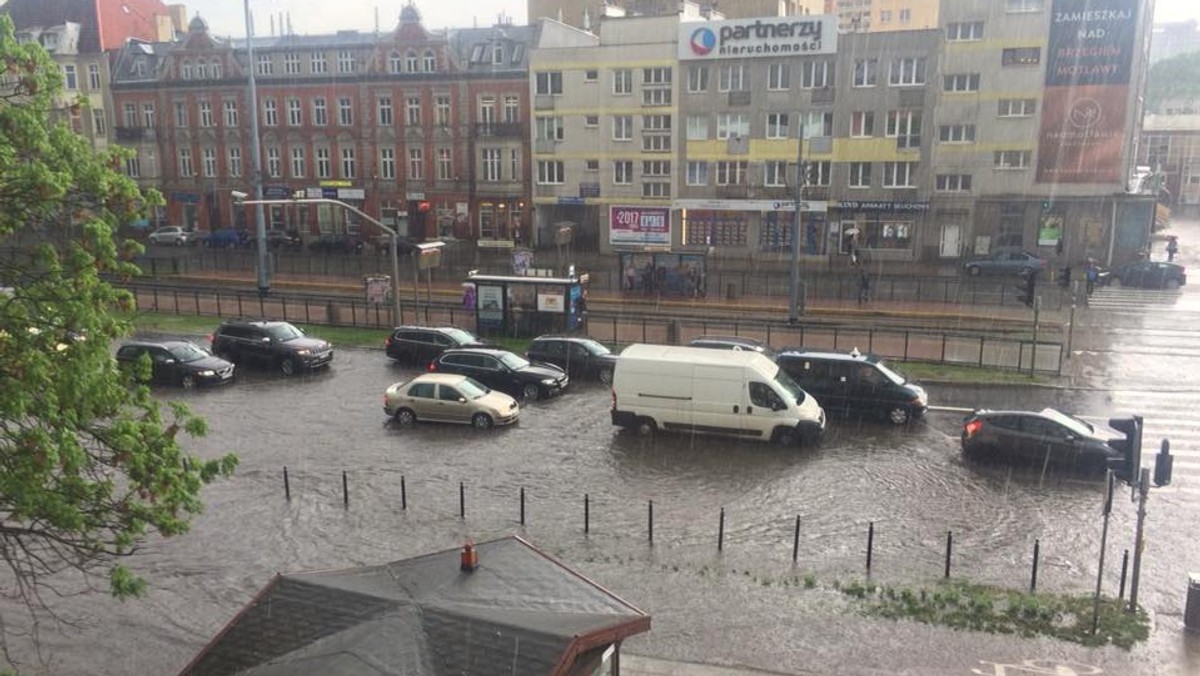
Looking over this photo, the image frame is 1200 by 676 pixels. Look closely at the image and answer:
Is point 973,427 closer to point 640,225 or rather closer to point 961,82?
point 640,225

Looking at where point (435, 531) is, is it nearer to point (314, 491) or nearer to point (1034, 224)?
point (314, 491)

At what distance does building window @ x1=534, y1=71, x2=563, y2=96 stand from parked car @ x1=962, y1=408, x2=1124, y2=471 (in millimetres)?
40905

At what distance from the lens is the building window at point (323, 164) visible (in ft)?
205

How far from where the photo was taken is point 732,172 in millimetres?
54531

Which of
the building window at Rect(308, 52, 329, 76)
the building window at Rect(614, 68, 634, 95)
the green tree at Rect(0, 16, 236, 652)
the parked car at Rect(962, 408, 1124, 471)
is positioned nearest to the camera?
the green tree at Rect(0, 16, 236, 652)

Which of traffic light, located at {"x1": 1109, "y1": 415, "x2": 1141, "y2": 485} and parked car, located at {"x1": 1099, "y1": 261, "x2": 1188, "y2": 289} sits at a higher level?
traffic light, located at {"x1": 1109, "y1": 415, "x2": 1141, "y2": 485}

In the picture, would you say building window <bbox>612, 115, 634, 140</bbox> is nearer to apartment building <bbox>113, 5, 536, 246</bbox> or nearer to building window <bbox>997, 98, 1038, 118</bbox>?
apartment building <bbox>113, 5, 536, 246</bbox>

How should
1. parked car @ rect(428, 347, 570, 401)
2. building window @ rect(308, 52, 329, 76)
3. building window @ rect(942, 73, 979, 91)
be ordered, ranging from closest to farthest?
parked car @ rect(428, 347, 570, 401)
building window @ rect(942, 73, 979, 91)
building window @ rect(308, 52, 329, 76)

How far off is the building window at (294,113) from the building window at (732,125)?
27442 mm

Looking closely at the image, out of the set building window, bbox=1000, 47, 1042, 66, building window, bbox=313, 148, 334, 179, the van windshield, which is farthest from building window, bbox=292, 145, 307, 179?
the van windshield

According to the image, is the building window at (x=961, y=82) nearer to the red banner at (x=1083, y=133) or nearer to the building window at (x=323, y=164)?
the red banner at (x=1083, y=133)

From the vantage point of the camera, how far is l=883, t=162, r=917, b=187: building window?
5141 centimetres

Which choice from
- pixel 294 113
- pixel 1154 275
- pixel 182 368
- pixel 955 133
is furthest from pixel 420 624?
pixel 294 113

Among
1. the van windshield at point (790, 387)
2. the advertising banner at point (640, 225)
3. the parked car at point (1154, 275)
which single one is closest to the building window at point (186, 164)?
the advertising banner at point (640, 225)
